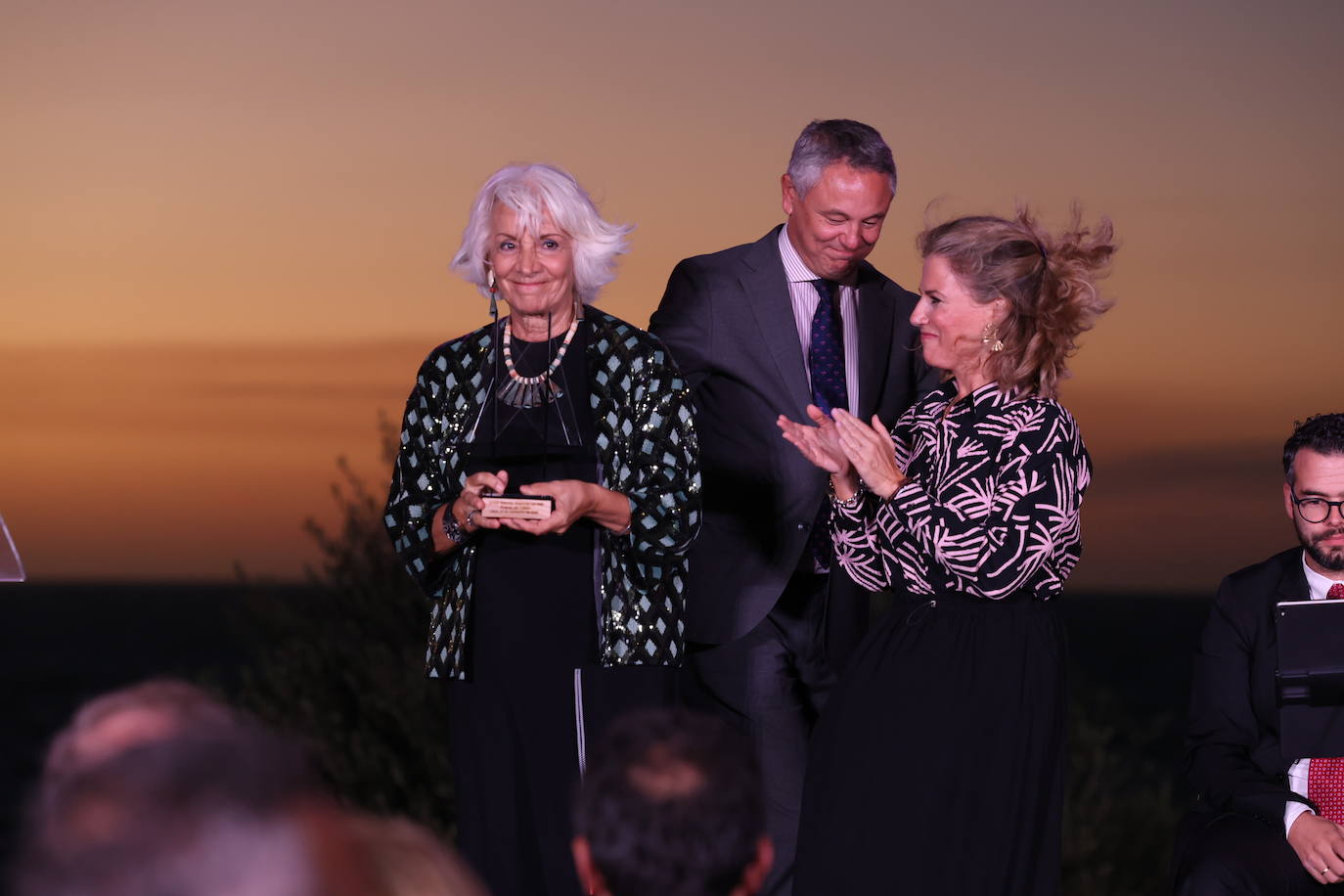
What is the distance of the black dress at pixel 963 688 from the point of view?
332 centimetres

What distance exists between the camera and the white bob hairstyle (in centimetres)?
349

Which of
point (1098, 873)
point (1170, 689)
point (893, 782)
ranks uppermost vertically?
point (893, 782)

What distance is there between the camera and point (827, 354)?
162 inches

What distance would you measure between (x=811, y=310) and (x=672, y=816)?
237 centimetres

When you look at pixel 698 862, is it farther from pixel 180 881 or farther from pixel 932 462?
pixel 932 462

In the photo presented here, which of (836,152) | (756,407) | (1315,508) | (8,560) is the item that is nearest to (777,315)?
(756,407)

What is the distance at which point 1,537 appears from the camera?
2.78 metres

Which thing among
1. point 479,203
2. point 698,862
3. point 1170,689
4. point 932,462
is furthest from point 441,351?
point 1170,689

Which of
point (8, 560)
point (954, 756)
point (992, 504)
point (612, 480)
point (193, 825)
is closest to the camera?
point (193, 825)

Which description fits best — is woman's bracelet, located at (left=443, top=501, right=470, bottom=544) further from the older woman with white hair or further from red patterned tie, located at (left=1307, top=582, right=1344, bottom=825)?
red patterned tie, located at (left=1307, top=582, right=1344, bottom=825)

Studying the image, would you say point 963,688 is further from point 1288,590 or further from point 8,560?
point 8,560

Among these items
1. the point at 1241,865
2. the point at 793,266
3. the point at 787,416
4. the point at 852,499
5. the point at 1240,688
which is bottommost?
the point at 1241,865

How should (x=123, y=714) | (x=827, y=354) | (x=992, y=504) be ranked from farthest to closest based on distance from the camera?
(x=827, y=354), (x=992, y=504), (x=123, y=714)

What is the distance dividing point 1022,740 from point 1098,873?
618cm
